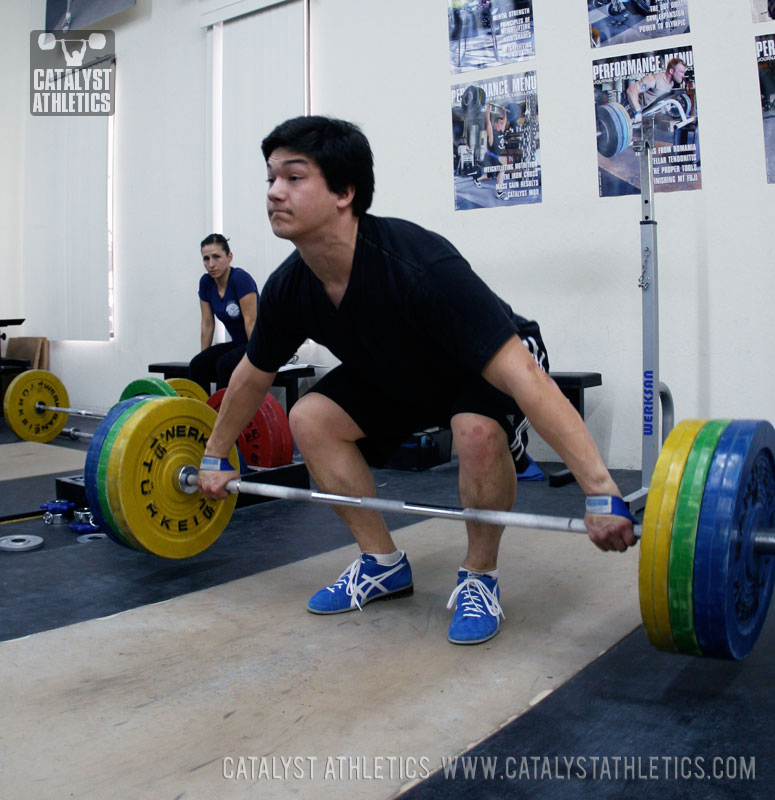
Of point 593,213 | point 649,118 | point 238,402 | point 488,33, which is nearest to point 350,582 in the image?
point 238,402

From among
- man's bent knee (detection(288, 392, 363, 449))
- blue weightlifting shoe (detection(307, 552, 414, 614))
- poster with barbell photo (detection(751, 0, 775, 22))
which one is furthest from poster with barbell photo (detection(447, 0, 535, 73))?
blue weightlifting shoe (detection(307, 552, 414, 614))

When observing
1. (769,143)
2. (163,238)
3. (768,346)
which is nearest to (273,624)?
(768,346)

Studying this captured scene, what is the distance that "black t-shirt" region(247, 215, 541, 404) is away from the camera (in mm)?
1370

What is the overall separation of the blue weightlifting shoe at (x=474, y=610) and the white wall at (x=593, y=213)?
5.94 ft

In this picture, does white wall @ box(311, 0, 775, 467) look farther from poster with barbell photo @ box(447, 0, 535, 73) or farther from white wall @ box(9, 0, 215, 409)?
white wall @ box(9, 0, 215, 409)

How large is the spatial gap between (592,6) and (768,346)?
1.50 m

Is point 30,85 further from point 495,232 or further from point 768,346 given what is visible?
point 768,346

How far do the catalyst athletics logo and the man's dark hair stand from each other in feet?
14.7

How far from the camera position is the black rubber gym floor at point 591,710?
3.38 ft

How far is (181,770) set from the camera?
1.07 meters

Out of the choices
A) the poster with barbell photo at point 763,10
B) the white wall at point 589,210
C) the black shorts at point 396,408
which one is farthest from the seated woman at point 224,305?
the poster with barbell photo at point 763,10

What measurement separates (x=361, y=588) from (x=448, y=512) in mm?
348

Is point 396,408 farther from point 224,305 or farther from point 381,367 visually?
point 224,305

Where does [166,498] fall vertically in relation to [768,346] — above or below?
below
